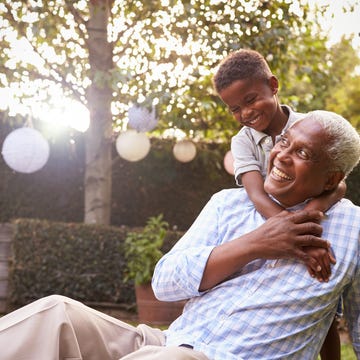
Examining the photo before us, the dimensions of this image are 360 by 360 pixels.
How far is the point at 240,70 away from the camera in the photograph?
10.5 ft

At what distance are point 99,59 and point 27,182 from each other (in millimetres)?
2175

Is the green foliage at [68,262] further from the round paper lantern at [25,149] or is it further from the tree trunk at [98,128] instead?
the round paper lantern at [25,149]

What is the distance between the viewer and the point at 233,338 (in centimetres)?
193

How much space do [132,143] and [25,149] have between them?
49.1 inches

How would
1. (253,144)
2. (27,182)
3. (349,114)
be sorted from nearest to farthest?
(253,144) < (27,182) < (349,114)

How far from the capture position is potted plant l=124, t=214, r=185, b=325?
22.4 feet

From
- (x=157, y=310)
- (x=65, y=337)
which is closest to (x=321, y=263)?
(x=65, y=337)

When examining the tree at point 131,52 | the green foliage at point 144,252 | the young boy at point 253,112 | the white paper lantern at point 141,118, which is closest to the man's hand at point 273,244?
the young boy at point 253,112

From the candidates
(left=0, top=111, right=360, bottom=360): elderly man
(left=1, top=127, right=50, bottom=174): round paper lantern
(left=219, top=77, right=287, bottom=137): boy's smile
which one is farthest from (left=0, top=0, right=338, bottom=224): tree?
(left=0, top=111, right=360, bottom=360): elderly man

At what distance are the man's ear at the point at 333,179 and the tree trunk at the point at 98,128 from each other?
6.14m

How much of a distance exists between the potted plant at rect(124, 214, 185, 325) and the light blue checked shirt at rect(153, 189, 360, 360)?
4767mm

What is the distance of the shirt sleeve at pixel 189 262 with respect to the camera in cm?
204

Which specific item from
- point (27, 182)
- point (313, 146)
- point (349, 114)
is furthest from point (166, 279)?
point (349, 114)

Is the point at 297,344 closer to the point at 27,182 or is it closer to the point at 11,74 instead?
the point at 11,74
